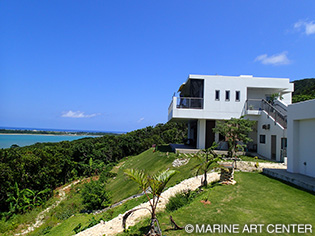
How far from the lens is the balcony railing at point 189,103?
19853mm

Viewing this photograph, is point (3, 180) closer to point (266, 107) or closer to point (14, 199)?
point (14, 199)

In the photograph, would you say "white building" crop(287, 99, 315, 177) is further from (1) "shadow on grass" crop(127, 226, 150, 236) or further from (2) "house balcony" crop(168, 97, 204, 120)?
(1) "shadow on grass" crop(127, 226, 150, 236)

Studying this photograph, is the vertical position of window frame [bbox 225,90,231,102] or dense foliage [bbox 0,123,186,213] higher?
window frame [bbox 225,90,231,102]

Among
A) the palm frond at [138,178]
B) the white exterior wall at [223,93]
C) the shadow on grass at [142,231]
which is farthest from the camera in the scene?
the white exterior wall at [223,93]

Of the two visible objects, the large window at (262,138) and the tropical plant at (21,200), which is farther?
the large window at (262,138)

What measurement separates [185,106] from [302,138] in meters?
10.1

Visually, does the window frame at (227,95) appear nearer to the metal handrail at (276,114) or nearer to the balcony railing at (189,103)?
the balcony railing at (189,103)

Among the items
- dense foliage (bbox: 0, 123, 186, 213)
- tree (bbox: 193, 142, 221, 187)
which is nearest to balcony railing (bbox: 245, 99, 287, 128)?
tree (bbox: 193, 142, 221, 187)

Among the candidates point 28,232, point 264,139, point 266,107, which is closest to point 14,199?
point 28,232

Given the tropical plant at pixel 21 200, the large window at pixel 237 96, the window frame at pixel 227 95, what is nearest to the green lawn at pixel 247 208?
the window frame at pixel 227 95

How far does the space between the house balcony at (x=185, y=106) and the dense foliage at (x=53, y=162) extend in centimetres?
A: 1422

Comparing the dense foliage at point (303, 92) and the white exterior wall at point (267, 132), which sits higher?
the dense foliage at point (303, 92)

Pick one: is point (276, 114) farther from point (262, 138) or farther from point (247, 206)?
point (247, 206)

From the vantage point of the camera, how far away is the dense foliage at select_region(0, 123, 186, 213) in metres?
18.9
